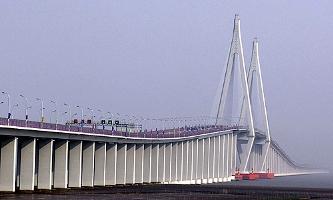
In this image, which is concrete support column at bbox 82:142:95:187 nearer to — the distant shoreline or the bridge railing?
the bridge railing

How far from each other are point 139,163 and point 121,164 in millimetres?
9506

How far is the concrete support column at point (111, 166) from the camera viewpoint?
112812mm

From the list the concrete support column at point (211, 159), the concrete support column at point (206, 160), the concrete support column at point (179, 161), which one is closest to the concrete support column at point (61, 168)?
the concrete support column at point (179, 161)

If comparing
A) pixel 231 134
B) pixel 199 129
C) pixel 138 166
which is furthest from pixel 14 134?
pixel 231 134

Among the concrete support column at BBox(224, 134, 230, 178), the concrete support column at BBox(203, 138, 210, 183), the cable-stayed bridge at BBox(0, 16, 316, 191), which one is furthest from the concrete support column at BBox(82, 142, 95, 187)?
the concrete support column at BBox(224, 134, 230, 178)

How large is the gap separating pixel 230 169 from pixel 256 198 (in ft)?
339

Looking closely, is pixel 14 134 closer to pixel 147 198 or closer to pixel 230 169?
pixel 147 198

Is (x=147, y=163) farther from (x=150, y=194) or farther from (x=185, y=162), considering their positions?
(x=150, y=194)

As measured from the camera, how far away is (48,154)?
90500mm

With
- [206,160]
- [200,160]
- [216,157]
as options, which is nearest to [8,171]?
[200,160]

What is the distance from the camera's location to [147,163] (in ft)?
434

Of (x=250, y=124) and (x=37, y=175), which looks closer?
(x=37, y=175)

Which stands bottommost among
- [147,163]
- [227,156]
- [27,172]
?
[27,172]

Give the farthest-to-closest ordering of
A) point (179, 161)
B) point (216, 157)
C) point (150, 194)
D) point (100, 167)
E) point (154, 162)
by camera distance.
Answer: point (216, 157)
point (179, 161)
point (154, 162)
point (100, 167)
point (150, 194)
